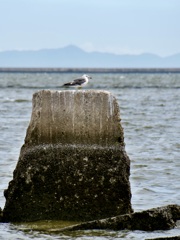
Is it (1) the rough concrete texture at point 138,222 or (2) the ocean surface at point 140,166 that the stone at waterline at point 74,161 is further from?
(1) the rough concrete texture at point 138,222

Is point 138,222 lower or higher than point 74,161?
lower

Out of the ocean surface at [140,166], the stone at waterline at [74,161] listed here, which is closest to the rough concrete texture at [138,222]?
the ocean surface at [140,166]

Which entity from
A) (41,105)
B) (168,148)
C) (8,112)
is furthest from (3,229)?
(8,112)

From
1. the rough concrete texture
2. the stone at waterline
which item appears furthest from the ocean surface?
the stone at waterline

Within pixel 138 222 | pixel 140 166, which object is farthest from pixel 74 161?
pixel 140 166

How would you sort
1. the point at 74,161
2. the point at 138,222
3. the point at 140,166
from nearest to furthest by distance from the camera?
the point at 138,222 → the point at 74,161 → the point at 140,166

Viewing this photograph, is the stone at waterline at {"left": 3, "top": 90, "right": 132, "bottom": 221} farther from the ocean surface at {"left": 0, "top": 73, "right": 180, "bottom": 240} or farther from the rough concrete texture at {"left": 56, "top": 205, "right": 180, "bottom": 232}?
the rough concrete texture at {"left": 56, "top": 205, "right": 180, "bottom": 232}

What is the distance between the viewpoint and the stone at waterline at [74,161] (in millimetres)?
11555

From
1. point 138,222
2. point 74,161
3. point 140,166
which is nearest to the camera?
point 138,222

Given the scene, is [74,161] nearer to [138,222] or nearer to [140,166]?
[138,222]

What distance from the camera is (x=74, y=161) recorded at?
1157 centimetres

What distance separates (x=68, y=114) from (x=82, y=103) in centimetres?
23

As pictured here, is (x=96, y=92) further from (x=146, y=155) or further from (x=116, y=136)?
(x=146, y=155)

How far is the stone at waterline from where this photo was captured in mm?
11555
